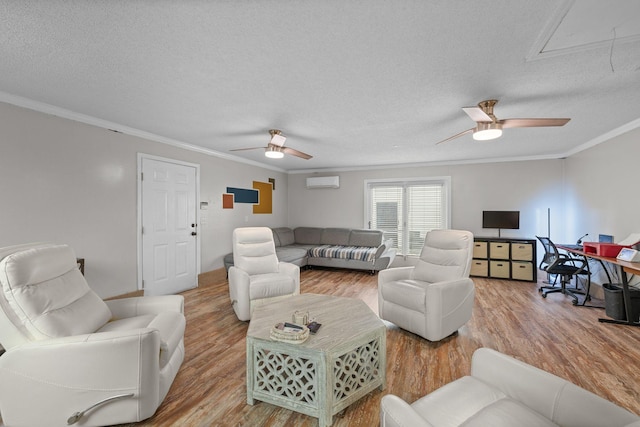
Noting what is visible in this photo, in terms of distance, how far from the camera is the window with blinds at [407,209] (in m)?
6.09

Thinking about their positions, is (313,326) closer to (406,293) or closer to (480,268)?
(406,293)

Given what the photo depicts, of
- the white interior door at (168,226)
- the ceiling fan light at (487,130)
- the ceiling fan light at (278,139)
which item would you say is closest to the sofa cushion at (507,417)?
the ceiling fan light at (487,130)

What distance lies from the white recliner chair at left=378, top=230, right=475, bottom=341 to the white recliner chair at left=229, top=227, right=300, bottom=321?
113cm

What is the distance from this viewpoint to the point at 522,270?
4.99m

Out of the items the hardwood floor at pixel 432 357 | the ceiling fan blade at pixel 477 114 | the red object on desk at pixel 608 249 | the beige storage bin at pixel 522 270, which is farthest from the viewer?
the beige storage bin at pixel 522 270

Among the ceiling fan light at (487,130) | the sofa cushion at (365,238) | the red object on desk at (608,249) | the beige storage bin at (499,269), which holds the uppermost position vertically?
the ceiling fan light at (487,130)

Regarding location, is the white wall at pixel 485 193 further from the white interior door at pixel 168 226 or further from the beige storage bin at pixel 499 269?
the white interior door at pixel 168 226

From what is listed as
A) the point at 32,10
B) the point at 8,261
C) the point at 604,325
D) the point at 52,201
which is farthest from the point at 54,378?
the point at 604,325

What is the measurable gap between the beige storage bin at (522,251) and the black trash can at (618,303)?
5.59 feet

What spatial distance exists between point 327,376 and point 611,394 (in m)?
1.98

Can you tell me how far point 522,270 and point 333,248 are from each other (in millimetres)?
3506

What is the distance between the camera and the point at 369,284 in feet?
15.9

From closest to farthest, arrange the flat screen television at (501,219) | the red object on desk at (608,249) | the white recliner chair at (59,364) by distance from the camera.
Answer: the white recliner chair at (59,364), the red object on desk at (608,249), the flat screen television at (501,219)

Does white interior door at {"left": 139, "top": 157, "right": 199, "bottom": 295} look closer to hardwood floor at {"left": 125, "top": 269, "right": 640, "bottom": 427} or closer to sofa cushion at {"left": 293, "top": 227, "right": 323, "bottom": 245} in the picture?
hardwood floor at {"left": 125, "top": 269, "right": 640, "bottom": 427}
